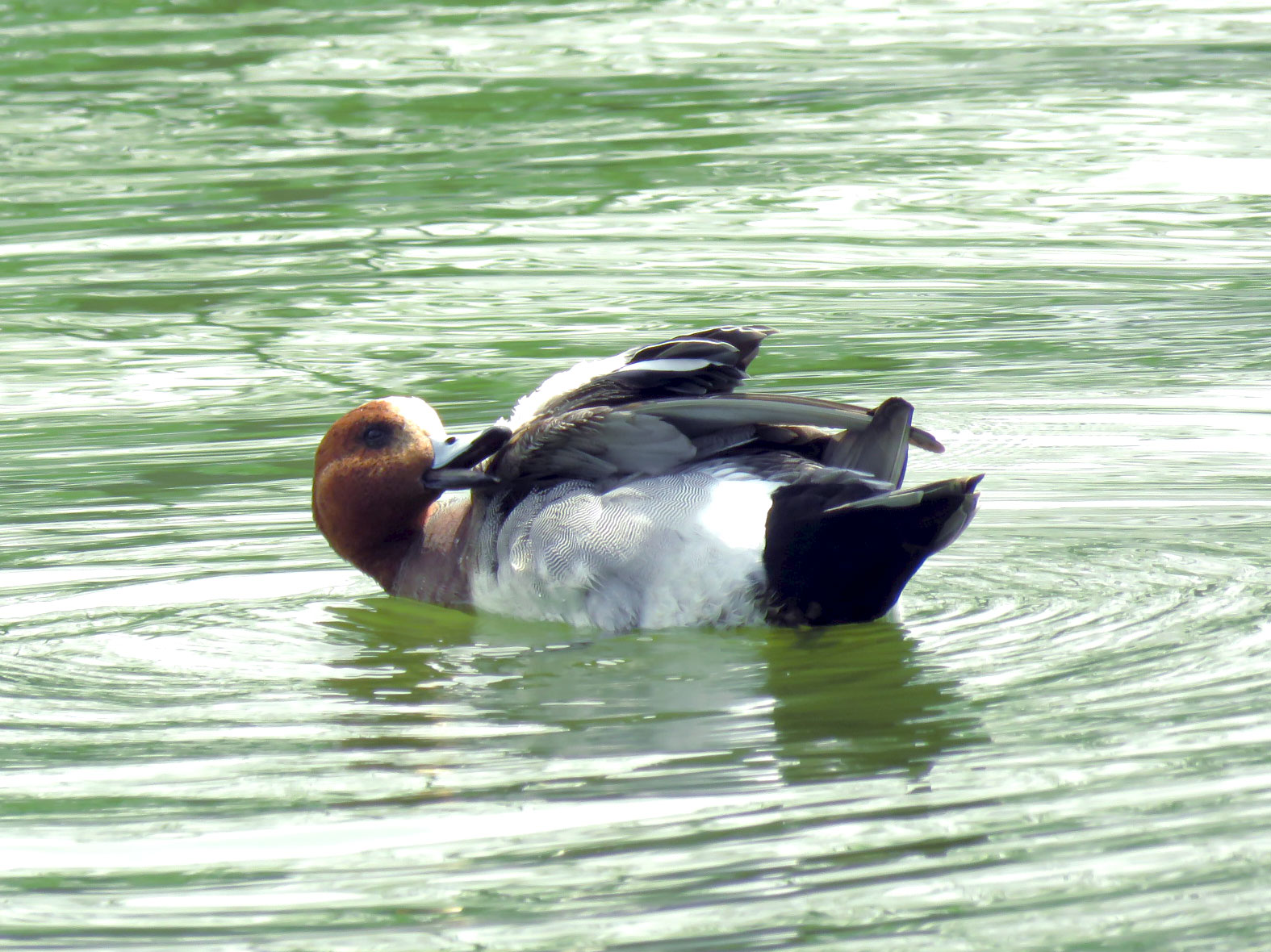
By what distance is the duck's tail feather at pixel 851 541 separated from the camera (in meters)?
4.29

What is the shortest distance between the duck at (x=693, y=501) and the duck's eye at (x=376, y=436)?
0.14 meters

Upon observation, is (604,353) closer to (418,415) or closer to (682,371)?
(418,415)

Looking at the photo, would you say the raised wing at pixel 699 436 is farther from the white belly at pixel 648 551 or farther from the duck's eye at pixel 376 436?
the duck's eye at pixel 376 436

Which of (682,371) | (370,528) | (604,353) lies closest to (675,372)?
(682,371)

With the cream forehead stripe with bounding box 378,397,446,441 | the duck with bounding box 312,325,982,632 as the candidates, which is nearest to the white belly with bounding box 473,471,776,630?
the duck with bounding box 312,325,982,632

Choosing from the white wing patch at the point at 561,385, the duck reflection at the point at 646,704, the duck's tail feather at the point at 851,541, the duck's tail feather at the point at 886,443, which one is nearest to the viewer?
the duck reflection at the point at 646,704

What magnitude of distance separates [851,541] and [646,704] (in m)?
0.55

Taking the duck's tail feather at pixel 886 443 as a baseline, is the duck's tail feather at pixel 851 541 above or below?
below

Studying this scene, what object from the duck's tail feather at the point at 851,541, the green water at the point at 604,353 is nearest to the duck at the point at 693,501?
the duck's tail feather at the point at 851,541

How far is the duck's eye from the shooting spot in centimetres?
496

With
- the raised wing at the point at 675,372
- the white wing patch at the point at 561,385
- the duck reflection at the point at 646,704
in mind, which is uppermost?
the raised wing at the point at 675,372

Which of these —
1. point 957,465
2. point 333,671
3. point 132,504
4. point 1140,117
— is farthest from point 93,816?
point 1140,117

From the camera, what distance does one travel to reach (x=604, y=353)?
7.20 meters

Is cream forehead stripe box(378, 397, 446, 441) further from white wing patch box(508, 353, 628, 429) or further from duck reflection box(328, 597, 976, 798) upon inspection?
duck reflection box(328, 597, 976, 798)
